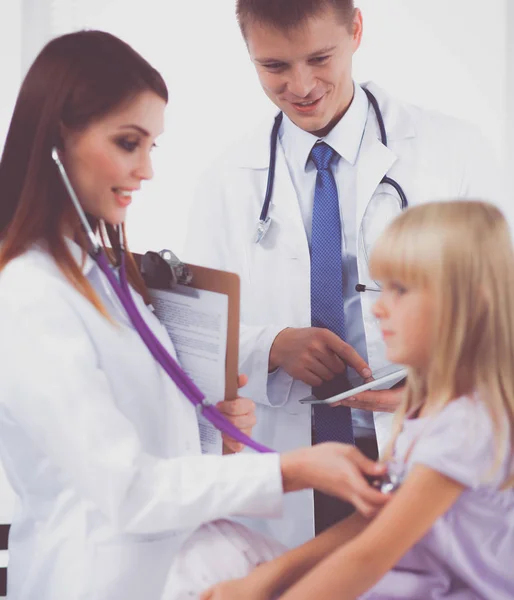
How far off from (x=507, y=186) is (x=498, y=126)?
0.33 feet

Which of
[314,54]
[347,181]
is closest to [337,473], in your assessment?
[347,181]

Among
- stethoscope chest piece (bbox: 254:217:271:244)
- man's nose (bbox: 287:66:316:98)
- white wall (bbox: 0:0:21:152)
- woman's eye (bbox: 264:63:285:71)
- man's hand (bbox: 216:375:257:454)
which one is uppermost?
white wall (bbox: 0:0:21:152)

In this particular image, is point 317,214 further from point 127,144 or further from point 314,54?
point 127,144

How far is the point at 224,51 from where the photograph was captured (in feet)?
4.36

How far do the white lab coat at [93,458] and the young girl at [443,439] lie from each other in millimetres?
96

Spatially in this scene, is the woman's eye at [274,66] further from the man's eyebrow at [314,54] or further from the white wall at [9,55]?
the white wall at [9,55]

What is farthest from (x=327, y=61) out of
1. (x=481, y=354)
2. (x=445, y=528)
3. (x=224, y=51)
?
(x=445, y=528)

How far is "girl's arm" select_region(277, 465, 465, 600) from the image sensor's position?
0.80 metres

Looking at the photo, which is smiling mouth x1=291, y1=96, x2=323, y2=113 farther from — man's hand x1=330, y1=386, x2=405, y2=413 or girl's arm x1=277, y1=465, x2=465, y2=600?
girl's arm x1=277, y1=465, x2=465, y2=600

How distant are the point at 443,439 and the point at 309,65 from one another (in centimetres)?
60

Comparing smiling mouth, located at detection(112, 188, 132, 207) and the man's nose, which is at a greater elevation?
the man's nose

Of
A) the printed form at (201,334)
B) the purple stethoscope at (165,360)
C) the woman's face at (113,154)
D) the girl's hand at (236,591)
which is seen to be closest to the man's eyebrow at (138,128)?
the woman's face at (113,154)

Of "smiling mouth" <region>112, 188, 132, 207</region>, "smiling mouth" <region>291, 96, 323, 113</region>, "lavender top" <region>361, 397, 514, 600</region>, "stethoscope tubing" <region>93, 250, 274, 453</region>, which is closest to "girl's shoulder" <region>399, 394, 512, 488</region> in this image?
"lavender top" <region>361, 397, 514, 600</region>

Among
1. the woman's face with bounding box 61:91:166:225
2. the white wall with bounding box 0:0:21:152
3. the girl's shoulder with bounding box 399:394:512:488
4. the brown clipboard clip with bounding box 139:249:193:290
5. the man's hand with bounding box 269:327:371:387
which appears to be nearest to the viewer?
the girl's shoulder with bounding box 399:394:512:488
